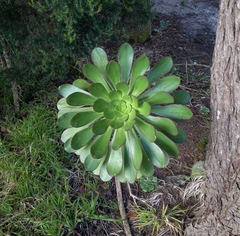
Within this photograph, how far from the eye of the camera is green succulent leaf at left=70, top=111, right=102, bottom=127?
1.56m

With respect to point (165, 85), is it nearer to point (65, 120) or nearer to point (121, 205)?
point (65, 120)

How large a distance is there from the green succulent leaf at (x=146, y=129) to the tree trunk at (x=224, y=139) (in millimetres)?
283

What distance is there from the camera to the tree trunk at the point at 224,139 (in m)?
1.30

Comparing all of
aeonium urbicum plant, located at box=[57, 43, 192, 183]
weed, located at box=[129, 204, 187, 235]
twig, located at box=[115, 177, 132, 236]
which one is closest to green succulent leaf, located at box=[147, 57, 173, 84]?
aeonium urbicum plant, located at box=[57, 43, 192, 183]

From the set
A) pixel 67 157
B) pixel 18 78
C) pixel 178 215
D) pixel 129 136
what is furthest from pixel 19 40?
pixel 178 215

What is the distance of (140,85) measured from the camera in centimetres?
156

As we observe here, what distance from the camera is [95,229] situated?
194 centimetres

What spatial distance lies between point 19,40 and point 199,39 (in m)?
1.96

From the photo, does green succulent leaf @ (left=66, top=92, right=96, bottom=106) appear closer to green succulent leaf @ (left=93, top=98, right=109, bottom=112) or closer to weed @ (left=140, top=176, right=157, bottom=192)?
green succulent leaf @ (left=93, top=98, right=109, bottom=112)

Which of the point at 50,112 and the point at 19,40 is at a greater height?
the point at 19,40

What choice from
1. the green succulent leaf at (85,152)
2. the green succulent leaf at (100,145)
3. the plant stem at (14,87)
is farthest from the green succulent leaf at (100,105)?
the plant stem at (14,87)

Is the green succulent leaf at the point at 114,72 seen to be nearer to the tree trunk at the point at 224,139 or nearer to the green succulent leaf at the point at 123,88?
the green succulent leaf at the point at 123,88

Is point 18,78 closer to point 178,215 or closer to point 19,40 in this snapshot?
point 19,40

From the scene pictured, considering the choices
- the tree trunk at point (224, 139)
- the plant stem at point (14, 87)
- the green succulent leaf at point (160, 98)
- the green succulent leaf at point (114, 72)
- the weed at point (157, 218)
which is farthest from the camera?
the plant stem at point (14, 87)
